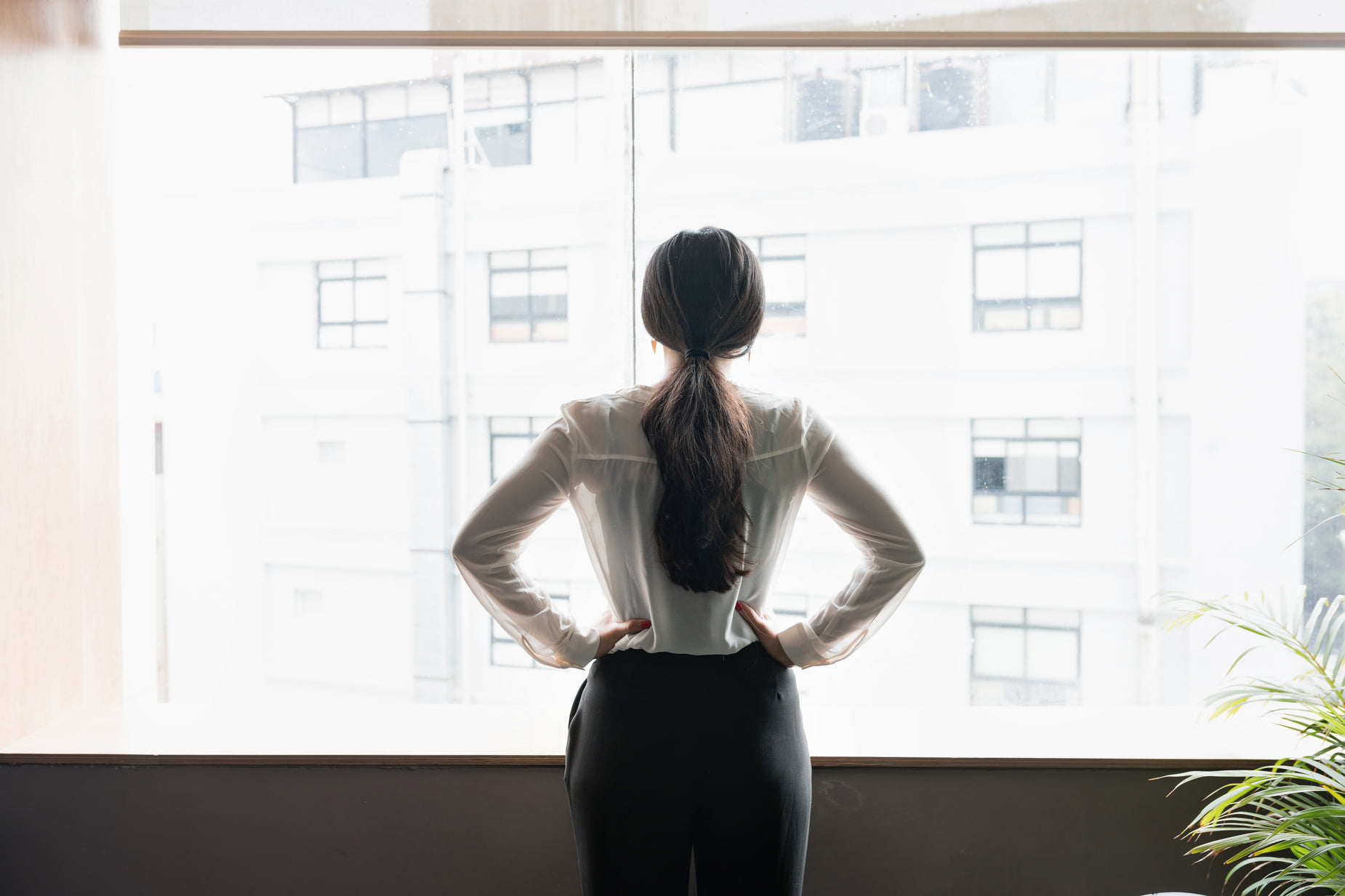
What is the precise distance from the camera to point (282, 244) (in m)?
2.32

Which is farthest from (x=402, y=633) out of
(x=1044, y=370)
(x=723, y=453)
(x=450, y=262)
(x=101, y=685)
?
(x=1044, y=370)

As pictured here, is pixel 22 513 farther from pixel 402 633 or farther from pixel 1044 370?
pixel 1044 370

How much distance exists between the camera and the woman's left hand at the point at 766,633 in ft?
3.22

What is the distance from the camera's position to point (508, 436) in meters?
2.26

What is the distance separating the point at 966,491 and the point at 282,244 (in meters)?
2.18

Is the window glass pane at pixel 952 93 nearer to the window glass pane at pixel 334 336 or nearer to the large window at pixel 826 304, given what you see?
the large window at pixel 826 304

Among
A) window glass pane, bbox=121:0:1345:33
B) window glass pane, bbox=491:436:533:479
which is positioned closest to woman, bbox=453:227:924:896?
window glass pane, bbox=121:0:1345:33

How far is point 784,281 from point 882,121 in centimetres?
52

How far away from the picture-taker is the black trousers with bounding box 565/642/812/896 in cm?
91

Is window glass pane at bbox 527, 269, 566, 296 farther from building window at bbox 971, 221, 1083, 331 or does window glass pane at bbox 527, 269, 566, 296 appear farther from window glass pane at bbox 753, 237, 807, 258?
building window at bbox 971, 221, 1083, 331

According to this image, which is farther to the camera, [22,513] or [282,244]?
[282,244]

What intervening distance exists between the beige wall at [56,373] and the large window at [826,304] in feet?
1.12

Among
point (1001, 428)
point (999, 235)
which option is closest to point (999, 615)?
point (1001, 428)

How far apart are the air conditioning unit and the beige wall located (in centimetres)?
182
